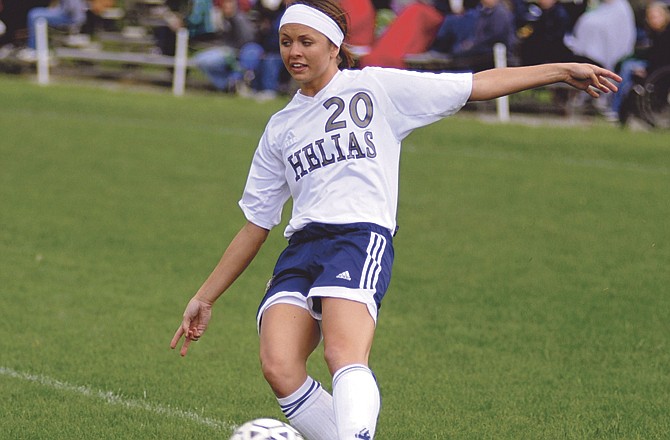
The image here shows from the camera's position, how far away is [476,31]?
18391mm

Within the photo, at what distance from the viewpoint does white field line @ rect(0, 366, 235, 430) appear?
5.64m

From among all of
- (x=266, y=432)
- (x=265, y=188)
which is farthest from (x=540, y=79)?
(x=266, y=432)

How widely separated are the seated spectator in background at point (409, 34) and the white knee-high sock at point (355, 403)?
48.8 ft

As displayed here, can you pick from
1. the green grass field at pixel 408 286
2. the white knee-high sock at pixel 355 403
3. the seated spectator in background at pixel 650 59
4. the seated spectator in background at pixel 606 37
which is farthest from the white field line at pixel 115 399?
the seated spectator in background at pixel 606 37

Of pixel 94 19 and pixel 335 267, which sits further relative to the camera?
pixel 94 19

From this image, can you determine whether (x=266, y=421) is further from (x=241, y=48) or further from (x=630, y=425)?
(x=241, y=48)

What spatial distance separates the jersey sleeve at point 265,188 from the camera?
15.5 feet

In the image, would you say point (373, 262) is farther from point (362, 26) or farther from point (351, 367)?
point (362, 26)

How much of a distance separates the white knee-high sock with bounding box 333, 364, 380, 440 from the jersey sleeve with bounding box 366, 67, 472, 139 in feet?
3.27

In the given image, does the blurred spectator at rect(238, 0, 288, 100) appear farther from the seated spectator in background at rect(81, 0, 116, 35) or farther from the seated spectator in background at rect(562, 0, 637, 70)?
the seated spectator in background at rect(81, 0, 116, 35)

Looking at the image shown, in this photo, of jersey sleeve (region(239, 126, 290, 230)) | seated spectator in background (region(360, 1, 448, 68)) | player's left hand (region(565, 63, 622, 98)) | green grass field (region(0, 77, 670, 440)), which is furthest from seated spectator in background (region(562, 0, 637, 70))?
jersey sleeve (region(239, 126, 290, 230))

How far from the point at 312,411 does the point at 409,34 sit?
15.0 metres

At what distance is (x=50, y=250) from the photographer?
33.2 feet

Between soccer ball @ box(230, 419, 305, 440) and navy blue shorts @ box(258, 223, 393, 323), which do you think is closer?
soccer ball @ box(230, 419, 305, 440)
